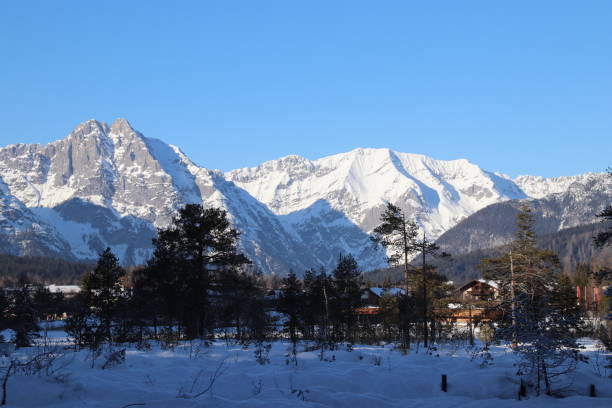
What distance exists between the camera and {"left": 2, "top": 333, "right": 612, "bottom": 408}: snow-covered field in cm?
1061

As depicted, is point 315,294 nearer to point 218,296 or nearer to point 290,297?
point 290,297

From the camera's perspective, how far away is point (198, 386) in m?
11.8

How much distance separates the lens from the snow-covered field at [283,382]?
10609 mm

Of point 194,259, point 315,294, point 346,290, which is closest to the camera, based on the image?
A: point 194,259

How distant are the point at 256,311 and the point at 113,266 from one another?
39.1ft

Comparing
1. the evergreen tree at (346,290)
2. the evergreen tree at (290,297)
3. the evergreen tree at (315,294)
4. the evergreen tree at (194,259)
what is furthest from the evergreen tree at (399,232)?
the evergreen tree at (290,297)

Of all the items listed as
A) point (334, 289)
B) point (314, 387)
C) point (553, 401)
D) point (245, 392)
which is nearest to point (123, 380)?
point (245, 392)

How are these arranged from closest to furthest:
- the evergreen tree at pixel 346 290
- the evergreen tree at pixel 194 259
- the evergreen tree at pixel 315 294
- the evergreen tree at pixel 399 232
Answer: the evergreen tree at pixel 194 259, the evergreen tree at pixel 399 232, the evergreen tree at pixel 315 294, the evergreen tree at pixel 346 290

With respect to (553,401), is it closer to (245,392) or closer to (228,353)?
(245,392)

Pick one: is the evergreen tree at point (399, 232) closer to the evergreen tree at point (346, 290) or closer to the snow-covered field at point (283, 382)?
the evergreen tree at point (346, 290)

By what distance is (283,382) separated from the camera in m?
12.5

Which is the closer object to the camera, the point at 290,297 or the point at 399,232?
the point at 399,232

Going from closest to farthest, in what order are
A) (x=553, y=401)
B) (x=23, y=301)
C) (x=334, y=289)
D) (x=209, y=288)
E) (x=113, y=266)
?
(x=553, y=401)
(x=23, y=301)
(x=209, y=288)
(x=113, y=266)
(x=334, y=289)

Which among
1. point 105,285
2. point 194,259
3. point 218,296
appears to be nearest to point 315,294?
point 218,296
